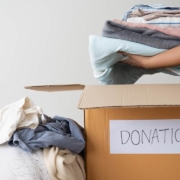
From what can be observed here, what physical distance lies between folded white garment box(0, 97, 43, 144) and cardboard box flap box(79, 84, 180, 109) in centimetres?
11

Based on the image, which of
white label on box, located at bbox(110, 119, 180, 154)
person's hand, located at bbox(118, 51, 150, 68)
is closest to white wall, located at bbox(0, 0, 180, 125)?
person's hand, located at bbox(118, 51, 150, 68)

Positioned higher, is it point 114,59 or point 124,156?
point 114,59

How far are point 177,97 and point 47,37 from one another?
0.84 meters

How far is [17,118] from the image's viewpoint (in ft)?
2.05

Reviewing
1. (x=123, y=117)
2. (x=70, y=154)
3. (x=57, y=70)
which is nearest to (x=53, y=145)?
(x=70, y=154)

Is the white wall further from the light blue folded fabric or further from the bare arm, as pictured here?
the bare arm

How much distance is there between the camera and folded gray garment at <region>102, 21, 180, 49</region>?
2.20ft

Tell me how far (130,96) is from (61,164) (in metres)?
0.17

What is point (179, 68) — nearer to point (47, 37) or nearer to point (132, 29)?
point (132, 29)

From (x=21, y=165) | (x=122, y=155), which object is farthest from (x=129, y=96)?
(x=21, y=165)

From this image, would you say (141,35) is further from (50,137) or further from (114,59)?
(50,137)

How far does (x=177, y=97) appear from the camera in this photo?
0.60 metres

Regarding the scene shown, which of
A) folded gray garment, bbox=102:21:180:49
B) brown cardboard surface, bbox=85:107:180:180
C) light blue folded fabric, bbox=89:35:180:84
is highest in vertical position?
folded gray garment, bbox=102:21:180:49

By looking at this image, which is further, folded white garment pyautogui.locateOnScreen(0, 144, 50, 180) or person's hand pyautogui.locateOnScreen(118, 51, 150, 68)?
person's hand pyautogui.locateOnScreen(118, 51, 150, 68)
